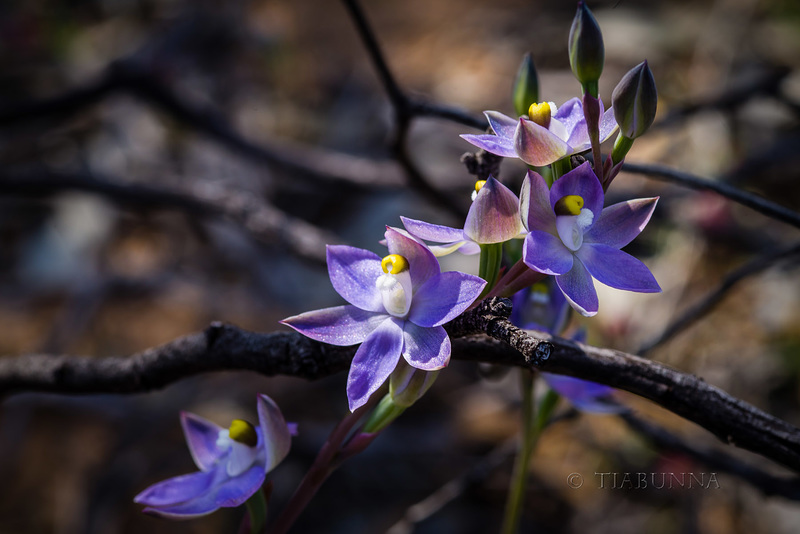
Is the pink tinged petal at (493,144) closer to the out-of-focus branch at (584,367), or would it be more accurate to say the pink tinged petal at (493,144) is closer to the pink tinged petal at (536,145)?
the pink tinged petal at (536,145)

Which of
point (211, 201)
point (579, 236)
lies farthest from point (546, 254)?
point (211, 201)

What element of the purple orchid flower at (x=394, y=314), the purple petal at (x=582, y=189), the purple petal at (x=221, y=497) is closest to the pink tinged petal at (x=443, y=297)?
the purple orchid flower at (x=394, y=314)

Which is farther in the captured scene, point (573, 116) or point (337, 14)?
point (337, 14)

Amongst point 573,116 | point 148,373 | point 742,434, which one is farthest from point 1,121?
point 742,434

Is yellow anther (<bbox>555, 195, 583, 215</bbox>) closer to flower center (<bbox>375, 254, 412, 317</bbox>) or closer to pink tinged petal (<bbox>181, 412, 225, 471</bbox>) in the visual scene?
flower center (<bbox>375, 254, 412, 317</bbox>)

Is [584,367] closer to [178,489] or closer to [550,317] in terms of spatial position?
[550,317]

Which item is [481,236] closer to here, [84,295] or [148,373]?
[148,373]

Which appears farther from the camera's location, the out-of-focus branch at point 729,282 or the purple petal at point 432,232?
the out-of-focus branch at point 729,282
